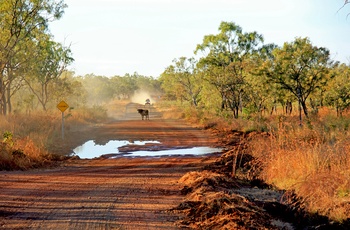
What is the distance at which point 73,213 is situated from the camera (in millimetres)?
8273

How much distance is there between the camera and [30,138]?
66.5 ft

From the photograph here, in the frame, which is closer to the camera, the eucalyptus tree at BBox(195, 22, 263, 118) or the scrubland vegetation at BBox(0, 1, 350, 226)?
the scrubland vegetation at BBox(0, 1, 350, 226)

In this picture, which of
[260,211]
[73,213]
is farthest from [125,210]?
[260,211]

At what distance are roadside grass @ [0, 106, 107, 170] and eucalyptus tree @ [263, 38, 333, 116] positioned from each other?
553 inches

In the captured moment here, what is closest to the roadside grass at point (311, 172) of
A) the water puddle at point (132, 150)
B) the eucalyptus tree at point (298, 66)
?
the water puddle at point (132, 150)

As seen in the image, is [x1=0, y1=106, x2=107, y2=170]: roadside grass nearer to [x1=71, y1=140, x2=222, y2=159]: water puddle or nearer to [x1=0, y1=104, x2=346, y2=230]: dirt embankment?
[x1=0, y1=104, x2=346, y2=230]: dirt embankment

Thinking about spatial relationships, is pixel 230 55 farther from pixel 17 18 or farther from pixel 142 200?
pixel 142 200

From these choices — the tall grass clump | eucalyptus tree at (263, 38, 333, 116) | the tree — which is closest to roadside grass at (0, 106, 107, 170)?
the tall grass clump

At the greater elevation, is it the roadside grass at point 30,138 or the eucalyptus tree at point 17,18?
the eucalyptus tree at point 17,18

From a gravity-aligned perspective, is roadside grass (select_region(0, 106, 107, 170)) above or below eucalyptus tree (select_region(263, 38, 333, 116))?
below

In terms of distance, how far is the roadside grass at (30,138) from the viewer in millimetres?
15343

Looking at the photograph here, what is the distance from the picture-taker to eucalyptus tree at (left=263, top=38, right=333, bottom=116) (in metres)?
28.2

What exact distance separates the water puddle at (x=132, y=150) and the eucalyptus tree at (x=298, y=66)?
9749 mm

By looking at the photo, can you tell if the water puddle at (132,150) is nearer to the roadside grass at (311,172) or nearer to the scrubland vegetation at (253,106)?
the scrubland vegetation at (253,106)
